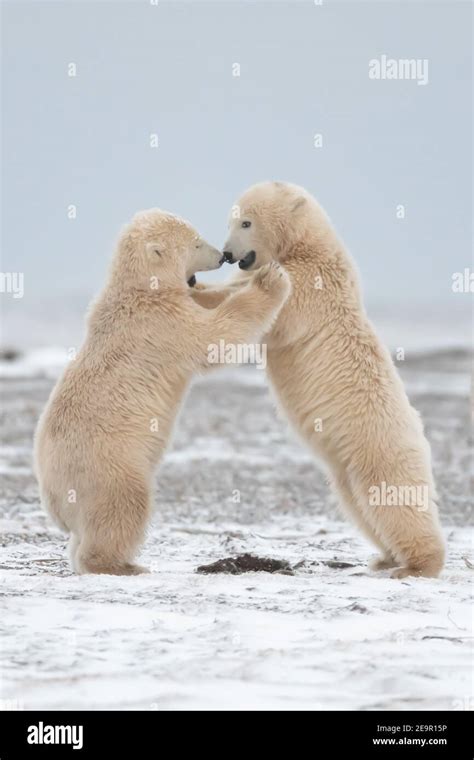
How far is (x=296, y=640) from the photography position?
15.5ft

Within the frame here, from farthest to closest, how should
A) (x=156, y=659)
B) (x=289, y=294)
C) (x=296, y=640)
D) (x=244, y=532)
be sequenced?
(x=244, y=532) → (x=289, y=294) → (x=296, y=640) → (x=156, y=659)

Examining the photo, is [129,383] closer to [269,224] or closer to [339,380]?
[339,380]

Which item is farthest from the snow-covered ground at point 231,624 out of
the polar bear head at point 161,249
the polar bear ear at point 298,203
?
the polar bear ear at point 298,203

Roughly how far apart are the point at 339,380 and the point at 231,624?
2142mm

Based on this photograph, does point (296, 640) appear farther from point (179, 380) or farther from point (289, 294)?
point (289, 294)

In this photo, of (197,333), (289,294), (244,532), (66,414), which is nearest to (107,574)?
(66,414)

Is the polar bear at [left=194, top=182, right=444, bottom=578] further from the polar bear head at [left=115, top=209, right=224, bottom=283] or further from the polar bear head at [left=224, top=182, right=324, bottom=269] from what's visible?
the polar bear head at [left=115, top=209, right=224, bottom=283]

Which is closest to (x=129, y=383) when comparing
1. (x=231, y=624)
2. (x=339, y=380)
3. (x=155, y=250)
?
(x=155, y=250)

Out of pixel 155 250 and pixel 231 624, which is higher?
pixel 155 250

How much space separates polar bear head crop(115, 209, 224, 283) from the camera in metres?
6.41

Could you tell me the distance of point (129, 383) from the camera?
6215mm

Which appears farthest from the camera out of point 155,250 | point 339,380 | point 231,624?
point 339,380

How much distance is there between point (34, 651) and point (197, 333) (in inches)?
89.9

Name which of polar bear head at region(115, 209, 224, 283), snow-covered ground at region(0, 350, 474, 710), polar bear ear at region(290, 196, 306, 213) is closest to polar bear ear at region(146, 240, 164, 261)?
polar bear head at region(115, 209, 224, 283)
